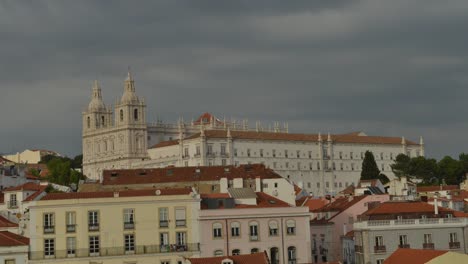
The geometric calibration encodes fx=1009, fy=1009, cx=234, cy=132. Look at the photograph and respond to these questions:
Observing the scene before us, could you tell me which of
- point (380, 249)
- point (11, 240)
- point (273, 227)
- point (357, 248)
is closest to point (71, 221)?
point (11, 240)

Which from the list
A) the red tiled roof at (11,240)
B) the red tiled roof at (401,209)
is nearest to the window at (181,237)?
the red tiled roof at (11,240)

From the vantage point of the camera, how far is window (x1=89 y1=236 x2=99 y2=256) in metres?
67.2

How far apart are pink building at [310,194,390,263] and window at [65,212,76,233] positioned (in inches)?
874

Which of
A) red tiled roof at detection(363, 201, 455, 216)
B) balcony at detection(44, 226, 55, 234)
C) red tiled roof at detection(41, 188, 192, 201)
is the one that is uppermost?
red tiled roof at detection(41, 188, 192, 201)

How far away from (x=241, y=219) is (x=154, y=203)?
6.17 m

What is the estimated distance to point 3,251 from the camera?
63906 mm

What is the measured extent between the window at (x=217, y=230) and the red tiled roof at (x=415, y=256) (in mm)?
16122

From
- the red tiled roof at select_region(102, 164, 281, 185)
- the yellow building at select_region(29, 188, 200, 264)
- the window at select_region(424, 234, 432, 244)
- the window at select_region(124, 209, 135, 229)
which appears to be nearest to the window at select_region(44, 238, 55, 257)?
the yellow building at select_region(29, 188, 200, 264)

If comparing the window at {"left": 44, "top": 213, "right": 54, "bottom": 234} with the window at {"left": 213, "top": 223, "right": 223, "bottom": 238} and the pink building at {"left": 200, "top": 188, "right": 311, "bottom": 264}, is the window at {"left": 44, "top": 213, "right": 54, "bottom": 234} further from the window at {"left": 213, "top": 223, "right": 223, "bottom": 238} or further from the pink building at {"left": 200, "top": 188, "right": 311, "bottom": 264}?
the window at {"left": 213, "top": 223, "right": 223, "bottom": 238}

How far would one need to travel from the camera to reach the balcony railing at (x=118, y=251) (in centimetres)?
6644

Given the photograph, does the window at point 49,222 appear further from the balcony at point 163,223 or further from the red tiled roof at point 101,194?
the balcony at point 163,223

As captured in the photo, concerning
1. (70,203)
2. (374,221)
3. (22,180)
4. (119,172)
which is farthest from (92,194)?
(22,180)

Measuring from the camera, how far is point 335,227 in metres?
83.1

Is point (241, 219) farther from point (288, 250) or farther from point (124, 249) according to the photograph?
point (124, 249)
